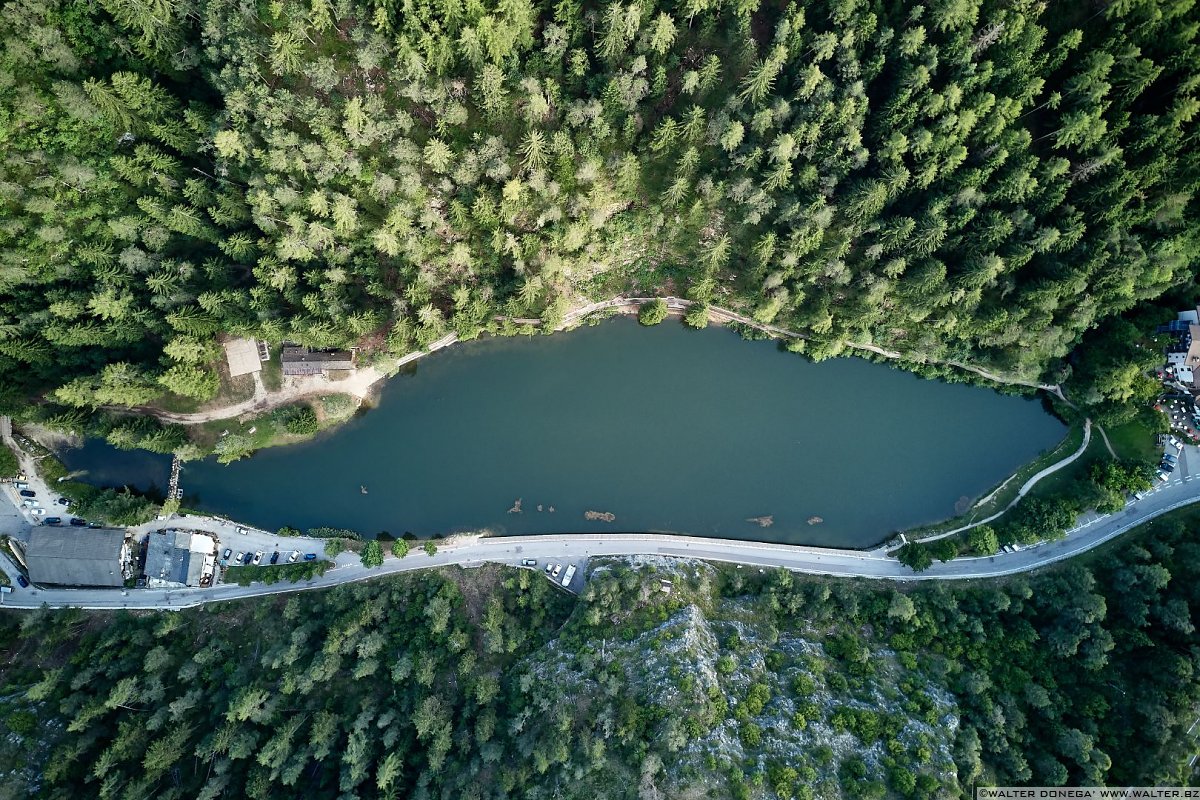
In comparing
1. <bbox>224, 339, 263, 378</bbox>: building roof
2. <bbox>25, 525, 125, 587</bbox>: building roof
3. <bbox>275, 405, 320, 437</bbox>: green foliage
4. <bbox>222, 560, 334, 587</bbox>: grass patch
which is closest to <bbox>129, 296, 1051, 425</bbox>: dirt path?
<bbox>275, 405, 320, 437</bbox>: green foliage

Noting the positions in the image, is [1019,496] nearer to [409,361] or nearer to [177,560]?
[409,361]

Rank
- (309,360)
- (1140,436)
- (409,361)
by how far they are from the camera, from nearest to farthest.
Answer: (1140,436) → (309,360) → (409,361)

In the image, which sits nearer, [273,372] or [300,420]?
[300,420]

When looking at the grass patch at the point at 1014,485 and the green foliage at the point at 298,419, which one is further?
the grass patch at the point at 1014,485

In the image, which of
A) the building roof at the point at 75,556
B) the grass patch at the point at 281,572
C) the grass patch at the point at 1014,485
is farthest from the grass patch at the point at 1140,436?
the building roof at the point at 75,556

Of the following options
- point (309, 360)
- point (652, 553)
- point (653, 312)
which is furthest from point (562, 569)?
point (309, 360)

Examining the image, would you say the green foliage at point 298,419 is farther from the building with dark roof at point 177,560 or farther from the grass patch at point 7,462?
the grass patch at point 7,462

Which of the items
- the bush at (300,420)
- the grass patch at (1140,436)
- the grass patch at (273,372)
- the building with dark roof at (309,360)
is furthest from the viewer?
the grass patch at (273,372)
